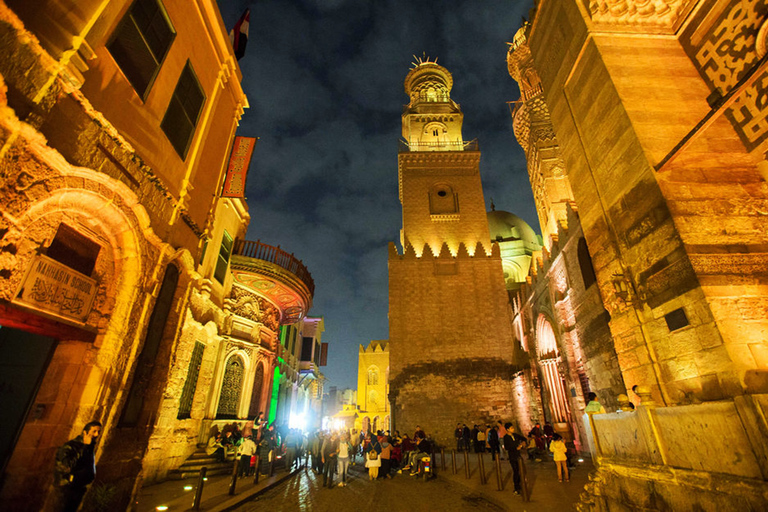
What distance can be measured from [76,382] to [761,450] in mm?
7544

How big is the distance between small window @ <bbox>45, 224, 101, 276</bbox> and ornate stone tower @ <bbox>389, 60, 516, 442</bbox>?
49.1ft

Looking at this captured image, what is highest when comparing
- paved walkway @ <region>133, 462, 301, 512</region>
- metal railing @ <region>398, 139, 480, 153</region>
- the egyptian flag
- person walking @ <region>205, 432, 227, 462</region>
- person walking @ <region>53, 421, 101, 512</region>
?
metal railing @ <region>398, 139, 480, 153</region>

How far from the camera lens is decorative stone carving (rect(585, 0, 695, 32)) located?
5.69m

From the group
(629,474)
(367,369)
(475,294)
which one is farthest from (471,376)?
(367,369)

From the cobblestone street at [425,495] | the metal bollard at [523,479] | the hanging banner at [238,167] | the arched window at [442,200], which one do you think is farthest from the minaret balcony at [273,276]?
the arched window at [442,200]

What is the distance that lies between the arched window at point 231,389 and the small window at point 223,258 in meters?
2.96

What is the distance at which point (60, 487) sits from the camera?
12.0 feet

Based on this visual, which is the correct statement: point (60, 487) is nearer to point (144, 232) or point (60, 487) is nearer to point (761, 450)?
point (144, 232)

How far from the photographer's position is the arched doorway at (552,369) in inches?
570

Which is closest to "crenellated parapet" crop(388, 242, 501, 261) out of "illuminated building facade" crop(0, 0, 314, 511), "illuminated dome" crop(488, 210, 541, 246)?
"illuminated dome" crop(488, 210, 541, 246)

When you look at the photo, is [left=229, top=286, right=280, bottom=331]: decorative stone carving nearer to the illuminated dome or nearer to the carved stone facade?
the carved stone facade

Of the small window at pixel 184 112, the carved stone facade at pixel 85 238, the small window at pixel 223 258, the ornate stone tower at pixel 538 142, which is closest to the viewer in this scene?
the carved stone facade at pixel 85 238

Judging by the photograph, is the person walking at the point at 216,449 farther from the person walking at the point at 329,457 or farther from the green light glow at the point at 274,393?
the green light glow at the point at 274,393

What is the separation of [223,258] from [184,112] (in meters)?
5.59
